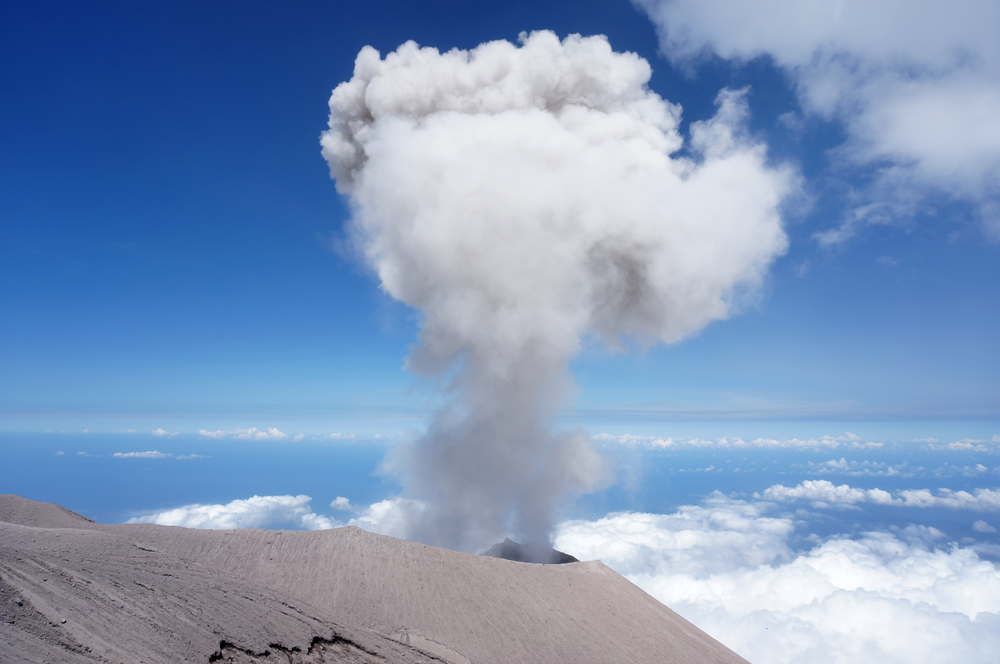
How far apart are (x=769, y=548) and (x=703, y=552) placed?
56793mm

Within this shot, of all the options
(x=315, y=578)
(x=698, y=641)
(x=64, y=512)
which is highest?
(x=64, y=512)

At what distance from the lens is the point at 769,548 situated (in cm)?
18850

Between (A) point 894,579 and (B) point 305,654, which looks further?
(A) point 894,579

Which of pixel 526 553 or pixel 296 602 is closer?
pixel 296 602

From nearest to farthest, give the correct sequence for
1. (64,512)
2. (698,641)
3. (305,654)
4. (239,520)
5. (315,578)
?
1. (305,654)
2. (315,578)
3. (64,512)
4. (698,641)
5. (239,520)

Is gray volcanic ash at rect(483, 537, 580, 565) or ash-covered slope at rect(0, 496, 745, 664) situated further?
gray volcanic ash at rect(483, 537, 580, 565)

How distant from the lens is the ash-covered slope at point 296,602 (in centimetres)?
1141

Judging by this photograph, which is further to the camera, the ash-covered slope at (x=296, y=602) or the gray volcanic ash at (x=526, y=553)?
the gray volcanic ash at (x=526, y=553)

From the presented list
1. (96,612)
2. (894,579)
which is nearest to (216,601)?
(96,612)

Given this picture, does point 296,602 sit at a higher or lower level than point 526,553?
lower

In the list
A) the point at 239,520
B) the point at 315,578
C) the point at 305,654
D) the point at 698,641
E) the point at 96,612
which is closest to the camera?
the point at 96,612

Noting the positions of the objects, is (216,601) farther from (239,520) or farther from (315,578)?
(239,520)

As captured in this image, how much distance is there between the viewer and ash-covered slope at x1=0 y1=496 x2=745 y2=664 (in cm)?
1141

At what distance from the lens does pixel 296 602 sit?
16.1 metres
